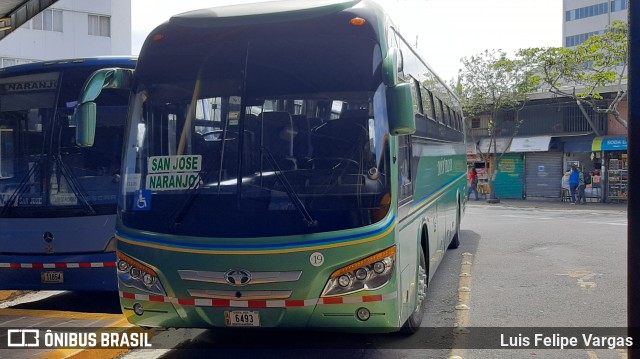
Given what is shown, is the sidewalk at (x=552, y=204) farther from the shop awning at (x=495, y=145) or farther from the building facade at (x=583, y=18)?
the building facade at (x=583, y=18)

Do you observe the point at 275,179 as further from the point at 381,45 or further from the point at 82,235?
the point at 82,235

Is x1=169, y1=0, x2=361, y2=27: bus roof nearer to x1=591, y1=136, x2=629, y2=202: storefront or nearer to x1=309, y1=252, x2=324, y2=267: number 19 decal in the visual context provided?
x1=309, y1=252, x2=324, y2=267: number 19 decal

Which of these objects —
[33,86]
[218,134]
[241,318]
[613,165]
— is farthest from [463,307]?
[613,165]

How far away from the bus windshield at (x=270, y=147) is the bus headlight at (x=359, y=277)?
A: 0.29 metres

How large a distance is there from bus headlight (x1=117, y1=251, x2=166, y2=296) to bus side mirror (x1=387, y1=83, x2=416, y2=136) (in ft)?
7.31

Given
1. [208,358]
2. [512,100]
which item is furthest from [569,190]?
[208,358]

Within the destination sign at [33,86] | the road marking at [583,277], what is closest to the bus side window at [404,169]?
the road marking at [583,277]

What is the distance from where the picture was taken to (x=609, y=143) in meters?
30.8

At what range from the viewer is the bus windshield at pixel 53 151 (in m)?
7.62

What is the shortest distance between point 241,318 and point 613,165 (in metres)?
29.6

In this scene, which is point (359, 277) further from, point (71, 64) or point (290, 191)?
point (71, 64)

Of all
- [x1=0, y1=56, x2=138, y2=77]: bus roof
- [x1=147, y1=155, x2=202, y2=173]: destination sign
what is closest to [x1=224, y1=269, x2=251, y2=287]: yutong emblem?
[x1=147, y1=155, x2=202, y2=173]: destination sign

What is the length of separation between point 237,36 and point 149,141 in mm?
1138

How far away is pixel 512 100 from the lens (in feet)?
107
